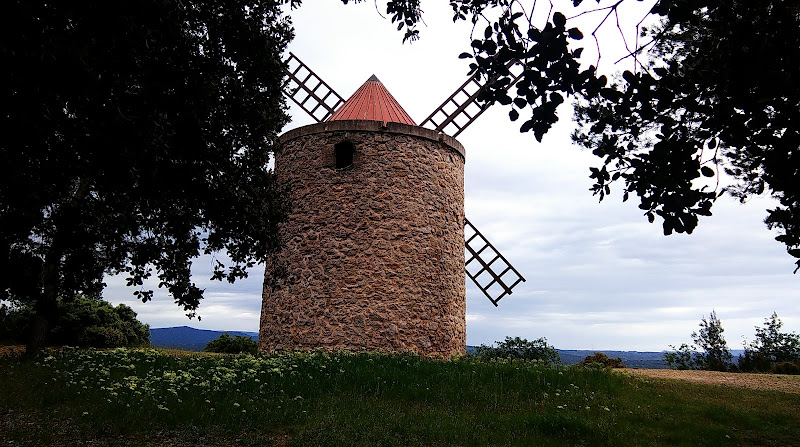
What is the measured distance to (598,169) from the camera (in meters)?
5.40

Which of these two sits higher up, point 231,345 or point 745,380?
point 231,345

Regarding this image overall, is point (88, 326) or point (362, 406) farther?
point (88, 326)

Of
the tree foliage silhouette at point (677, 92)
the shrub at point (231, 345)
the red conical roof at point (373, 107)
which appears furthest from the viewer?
the shrub at point (231, 345)

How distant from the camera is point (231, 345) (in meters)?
18.8

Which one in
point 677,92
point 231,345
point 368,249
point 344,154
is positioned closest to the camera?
point 677,92

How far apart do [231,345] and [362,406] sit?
12.0 meters

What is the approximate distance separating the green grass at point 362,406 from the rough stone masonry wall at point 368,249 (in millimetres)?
2748

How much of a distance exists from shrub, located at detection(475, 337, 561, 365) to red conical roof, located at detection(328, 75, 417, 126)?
6603 mm

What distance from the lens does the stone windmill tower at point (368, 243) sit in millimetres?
13836

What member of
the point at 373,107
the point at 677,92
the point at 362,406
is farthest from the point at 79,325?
the point at 677,92

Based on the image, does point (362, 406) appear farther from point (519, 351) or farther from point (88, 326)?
point (88, 326)

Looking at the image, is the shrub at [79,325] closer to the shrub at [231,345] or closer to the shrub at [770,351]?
the shrub at [231,345]

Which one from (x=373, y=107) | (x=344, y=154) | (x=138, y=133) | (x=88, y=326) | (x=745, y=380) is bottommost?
(x=745, y=380)

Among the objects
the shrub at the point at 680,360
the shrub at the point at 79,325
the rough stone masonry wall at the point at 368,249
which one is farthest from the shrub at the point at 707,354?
the shrub at the point at 79,325
